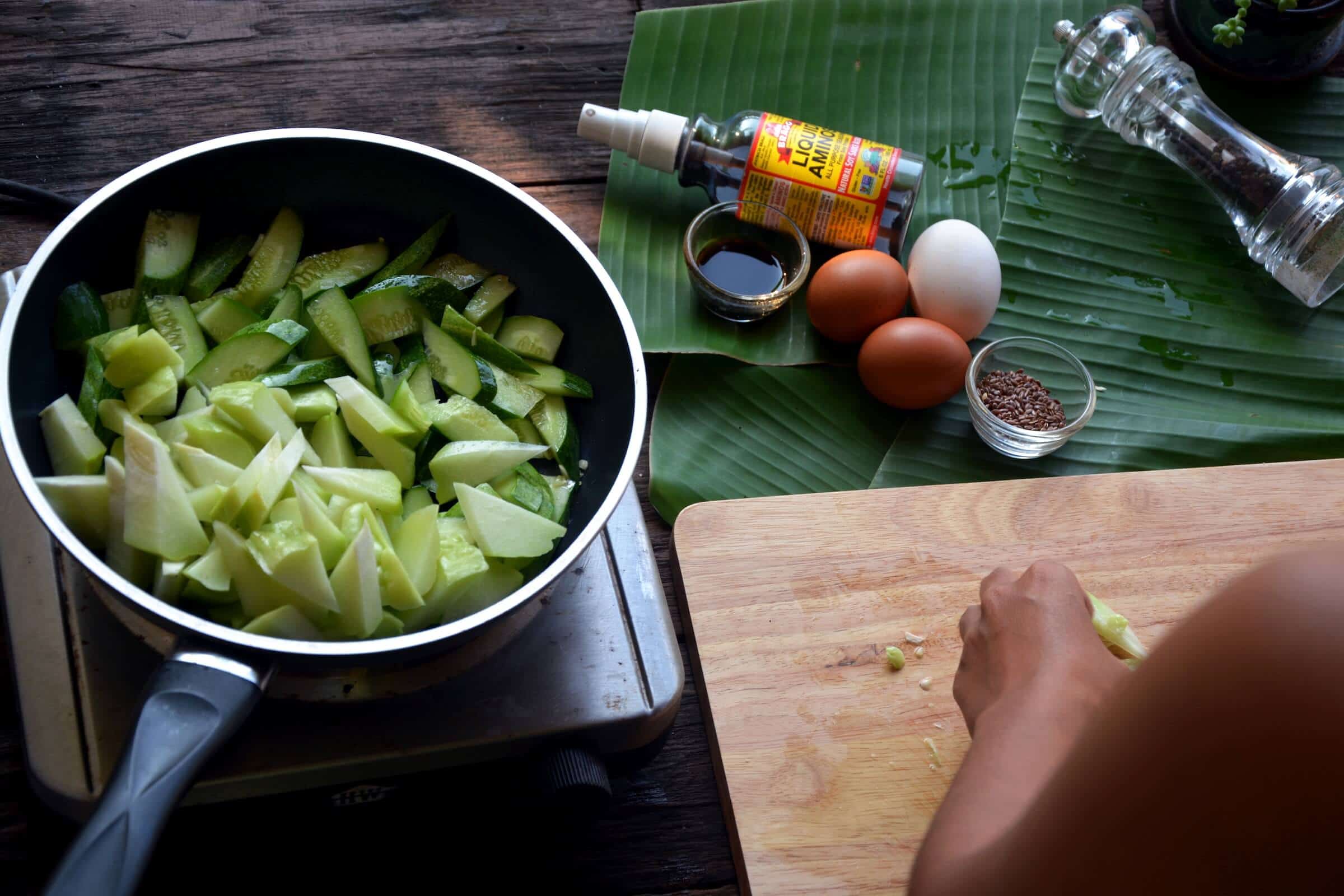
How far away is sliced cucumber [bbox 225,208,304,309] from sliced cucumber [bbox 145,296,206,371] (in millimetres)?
49

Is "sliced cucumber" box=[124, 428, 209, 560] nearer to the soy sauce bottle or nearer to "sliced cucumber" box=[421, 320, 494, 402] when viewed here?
"sliced cucumber" box=[421, 320, 494, 402]

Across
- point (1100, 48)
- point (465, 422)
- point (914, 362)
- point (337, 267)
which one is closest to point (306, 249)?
point (337, 267)

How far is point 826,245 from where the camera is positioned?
3.96 ft

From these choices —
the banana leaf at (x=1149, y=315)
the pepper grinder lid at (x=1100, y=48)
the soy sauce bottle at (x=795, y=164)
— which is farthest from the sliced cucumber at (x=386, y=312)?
the pepper grinder lid at (x=1100, y=48)

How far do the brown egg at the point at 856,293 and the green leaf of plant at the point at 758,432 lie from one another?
6 centimetres

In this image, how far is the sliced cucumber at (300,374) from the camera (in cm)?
77

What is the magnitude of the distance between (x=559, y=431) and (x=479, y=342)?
108 mm

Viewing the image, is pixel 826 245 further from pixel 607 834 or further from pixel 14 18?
pixel 14 18

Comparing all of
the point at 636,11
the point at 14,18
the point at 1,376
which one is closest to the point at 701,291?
the point at 636,11

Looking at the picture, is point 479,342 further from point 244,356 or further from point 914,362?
point 914,362

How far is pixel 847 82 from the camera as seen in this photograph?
4.18 ft

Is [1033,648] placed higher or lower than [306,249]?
lower

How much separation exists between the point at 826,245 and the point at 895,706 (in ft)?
1.92

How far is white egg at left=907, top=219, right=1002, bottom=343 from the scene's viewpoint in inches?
43.6
